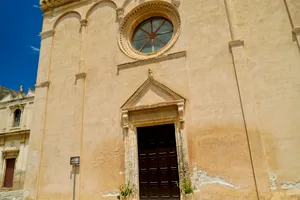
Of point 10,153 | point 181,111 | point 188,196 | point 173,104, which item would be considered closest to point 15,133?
point 10,153

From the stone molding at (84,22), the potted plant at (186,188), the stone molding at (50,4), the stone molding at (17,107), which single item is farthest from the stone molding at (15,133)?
the potted plant at (186,188)

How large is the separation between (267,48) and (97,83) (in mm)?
5988

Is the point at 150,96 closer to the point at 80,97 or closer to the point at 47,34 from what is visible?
the point at 80,97

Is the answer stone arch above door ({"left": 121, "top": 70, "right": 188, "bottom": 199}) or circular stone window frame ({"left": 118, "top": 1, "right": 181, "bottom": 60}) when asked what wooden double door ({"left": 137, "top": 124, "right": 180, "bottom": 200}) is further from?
circular stone window frame ({"left": 118, "top": 1, "right": 181, "bottom": 60})

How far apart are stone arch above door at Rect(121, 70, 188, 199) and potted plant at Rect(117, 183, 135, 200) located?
0.50 feet

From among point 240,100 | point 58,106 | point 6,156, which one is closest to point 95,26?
point 58,106

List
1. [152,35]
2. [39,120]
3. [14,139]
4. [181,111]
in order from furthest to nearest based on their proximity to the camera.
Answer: [14,139], [39,120], [152,35], [181,111]

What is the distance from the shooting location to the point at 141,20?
370 inches

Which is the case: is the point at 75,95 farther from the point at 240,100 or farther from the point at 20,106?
the point at 20,106

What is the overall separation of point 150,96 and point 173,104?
923 millimetres

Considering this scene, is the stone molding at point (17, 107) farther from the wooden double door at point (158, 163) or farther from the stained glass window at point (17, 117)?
the wooden double door at point (158, 163)

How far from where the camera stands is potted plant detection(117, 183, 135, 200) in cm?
696

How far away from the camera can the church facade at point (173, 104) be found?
641 centimetres

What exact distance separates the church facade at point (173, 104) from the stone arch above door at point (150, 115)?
0.03m
